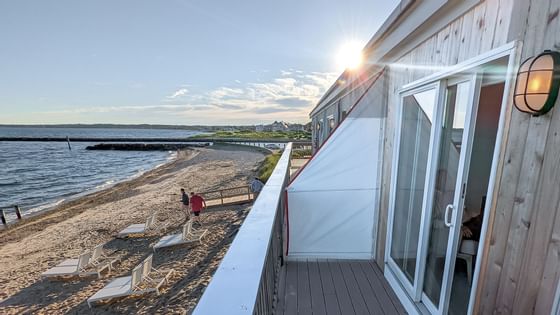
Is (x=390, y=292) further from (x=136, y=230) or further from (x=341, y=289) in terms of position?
(x=136, y=230)

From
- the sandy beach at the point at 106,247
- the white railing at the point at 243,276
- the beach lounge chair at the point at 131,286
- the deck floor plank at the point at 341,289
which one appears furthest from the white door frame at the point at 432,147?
the beach lounge chair at the point at 131,286

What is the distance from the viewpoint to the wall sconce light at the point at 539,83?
2.80ft

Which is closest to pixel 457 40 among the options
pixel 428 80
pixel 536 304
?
pixel 428 80

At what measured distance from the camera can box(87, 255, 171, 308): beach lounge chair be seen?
191 inches

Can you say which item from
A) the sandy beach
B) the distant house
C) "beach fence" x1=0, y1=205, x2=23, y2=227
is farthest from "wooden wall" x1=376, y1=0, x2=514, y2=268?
the distant house

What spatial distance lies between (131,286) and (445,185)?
19.2 ft

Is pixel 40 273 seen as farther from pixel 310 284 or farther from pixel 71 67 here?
pixel 71 67

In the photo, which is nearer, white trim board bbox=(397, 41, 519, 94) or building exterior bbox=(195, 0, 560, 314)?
building exterior bbox=(195, 0, 560, 314)

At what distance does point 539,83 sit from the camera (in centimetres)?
89

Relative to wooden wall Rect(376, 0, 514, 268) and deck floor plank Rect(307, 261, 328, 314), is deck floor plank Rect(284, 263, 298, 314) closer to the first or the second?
deck floor plank Rect(307, 261, 328, 314)

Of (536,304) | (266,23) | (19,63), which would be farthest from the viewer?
(19,63)

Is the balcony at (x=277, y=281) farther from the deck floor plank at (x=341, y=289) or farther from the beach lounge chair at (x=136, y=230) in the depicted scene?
the beach lounge chair at (x=136, y=230)

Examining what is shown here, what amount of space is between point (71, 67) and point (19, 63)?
3182 mm

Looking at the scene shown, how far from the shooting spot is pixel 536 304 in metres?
0.94
